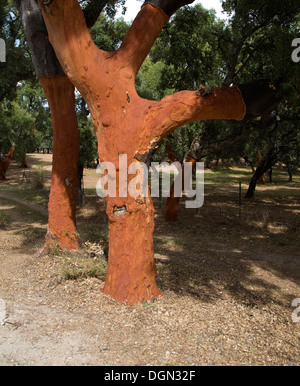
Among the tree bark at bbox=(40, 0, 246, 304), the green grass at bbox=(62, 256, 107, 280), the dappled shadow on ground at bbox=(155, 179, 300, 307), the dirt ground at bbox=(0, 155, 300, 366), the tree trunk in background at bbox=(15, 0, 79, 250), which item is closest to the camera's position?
the dirt ground at bbox=(0, 155, 300, 366)

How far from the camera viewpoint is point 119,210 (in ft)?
16.3

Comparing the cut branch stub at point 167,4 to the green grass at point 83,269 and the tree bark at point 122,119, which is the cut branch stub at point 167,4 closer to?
the tree bark at point 122,119

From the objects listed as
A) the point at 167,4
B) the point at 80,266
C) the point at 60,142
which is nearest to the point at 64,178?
the point at 60,142

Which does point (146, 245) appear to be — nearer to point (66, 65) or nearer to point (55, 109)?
point (66, 65)

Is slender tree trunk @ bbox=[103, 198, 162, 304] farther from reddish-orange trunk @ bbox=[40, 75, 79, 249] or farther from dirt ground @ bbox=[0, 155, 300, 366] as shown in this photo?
reddish-orange trunk @ bbox=[40, 75, 79, 249]

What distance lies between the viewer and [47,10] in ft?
16.0

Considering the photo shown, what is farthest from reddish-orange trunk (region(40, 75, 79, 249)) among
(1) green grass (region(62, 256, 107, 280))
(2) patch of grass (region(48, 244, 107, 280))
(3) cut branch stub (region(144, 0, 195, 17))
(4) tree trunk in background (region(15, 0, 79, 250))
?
(3) cut branch stub (region(144, 0, 195, 17))

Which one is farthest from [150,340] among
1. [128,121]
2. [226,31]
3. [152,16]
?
[226,31]

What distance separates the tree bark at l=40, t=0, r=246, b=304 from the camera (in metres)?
4.93

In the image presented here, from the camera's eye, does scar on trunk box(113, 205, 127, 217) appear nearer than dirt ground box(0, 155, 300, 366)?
No

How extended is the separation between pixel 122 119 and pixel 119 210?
1211 millimetres

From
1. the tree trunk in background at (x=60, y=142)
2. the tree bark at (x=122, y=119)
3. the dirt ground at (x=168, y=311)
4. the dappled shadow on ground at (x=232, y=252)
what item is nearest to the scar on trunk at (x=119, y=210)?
Answer: the tree bark at (x=122, y=119)

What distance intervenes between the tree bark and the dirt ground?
18.9 inches

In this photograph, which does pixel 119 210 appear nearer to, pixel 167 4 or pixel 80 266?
pixel 80 266
